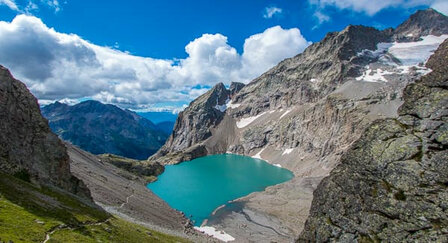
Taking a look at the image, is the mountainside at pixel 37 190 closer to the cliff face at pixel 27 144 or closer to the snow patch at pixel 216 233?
the cliff face at pixel 27 144

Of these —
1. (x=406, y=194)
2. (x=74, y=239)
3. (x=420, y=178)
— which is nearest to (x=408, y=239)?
(x=406, y=194)

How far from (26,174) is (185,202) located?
77867 millimetres

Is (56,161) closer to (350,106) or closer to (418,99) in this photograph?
(418,99)

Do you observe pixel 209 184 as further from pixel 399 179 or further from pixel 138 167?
pixel 399 179

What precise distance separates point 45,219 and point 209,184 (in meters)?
120

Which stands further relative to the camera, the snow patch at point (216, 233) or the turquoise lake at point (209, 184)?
the turquoise lake at point (209, 184)

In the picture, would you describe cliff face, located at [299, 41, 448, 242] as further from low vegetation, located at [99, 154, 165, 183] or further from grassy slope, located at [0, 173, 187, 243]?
low vegetation, located at [99, 154, 165, 183]

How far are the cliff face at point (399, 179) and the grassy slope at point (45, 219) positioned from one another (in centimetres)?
2073

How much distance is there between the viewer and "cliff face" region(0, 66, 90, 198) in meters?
37.1

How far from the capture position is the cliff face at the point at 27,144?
37062 millimetres

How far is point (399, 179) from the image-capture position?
1814 cm

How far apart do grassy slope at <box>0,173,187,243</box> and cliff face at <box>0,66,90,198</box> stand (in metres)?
5.67

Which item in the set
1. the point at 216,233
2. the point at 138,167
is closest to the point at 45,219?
the point at 216,233

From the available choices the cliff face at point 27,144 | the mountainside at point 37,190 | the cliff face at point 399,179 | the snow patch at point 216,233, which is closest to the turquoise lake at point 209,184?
the snow patch at point 216,233
